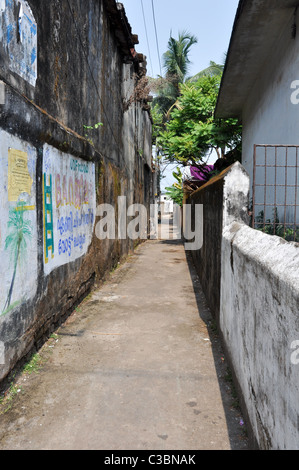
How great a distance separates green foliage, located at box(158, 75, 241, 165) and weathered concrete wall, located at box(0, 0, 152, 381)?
5000 millimetres

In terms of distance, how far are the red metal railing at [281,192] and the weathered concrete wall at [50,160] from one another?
8.39 ft

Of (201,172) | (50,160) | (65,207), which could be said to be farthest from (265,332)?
(201,172)

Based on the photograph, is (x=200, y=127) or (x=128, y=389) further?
(x=200, y=127)

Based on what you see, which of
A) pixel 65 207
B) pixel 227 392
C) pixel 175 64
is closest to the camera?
pixel 227 392

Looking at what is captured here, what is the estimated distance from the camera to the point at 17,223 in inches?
128

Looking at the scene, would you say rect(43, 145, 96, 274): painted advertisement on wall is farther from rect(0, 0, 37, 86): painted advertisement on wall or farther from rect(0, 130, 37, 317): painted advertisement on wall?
rect(0, 0, 37, 86): painted advertisement on wall

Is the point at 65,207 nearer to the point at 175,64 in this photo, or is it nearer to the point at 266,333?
the point at 266,333

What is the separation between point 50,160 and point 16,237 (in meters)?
1.28

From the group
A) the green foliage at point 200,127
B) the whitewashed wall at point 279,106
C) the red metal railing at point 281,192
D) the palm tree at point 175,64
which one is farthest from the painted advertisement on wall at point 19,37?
the palm tree at point 175,64

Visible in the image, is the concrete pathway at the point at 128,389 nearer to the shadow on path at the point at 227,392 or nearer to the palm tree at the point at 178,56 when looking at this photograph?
the shadow on path at the point at 227,392

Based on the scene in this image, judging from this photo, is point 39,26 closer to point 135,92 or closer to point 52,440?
point 52,440

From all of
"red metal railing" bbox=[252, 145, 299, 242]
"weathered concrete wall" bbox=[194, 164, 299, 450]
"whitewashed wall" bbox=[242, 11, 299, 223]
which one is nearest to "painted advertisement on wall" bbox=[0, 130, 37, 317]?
"weathered concrete wall" bbox=[194, 164, 299, 450]

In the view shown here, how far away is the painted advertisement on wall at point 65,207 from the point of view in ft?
13.5

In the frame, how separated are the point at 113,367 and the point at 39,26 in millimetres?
3584
